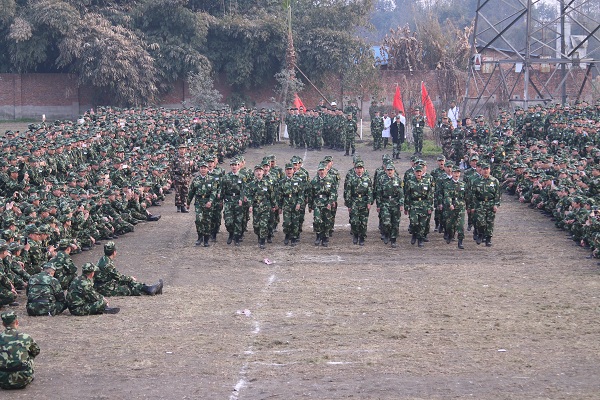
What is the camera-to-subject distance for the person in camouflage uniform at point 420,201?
53.8ft

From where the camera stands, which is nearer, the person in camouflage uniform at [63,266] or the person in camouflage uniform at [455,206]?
the person in camouflage uniform at [63,266]

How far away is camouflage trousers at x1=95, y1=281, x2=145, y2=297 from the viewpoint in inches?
504

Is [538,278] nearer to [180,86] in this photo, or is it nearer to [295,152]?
[295,152]

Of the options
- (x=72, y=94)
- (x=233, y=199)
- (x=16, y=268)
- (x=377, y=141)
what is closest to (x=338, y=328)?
(x=16, y=268)

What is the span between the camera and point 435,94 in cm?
4719

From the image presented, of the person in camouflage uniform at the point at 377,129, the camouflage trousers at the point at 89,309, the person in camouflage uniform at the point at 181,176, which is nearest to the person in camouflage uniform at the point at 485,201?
the person in camouflage uniform at the point at 181,176

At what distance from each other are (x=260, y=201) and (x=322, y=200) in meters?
1.14

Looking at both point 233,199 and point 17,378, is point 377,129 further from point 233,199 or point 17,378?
point 17,378

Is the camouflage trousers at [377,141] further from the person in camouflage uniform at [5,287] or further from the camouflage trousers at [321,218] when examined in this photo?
the person in camouflage uniform at [5,287]

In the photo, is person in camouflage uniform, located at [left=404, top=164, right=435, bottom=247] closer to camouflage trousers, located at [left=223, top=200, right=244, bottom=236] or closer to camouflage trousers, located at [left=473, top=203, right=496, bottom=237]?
camouflage trousers, located at [left=473, top=203, right=496, bottom=237]

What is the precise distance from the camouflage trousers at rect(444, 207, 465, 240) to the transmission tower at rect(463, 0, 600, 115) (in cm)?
1396

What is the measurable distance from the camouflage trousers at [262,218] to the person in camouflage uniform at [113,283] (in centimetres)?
358

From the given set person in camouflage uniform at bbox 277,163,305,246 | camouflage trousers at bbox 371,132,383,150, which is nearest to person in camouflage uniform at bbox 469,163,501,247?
person in camouflage uniform at bbox 277,163,305,246

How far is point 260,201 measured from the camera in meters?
16.5
